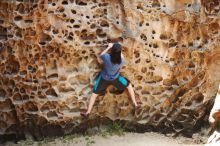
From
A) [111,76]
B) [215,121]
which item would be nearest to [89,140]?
[111,76]

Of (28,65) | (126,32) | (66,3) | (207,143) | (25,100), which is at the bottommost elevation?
(207,143)

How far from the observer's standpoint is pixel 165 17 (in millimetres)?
6398

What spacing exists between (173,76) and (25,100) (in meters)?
2.24

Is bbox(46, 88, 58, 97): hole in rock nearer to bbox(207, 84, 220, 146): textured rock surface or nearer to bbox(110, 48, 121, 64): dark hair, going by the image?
bbox(110, 48, 121, 64): dark hair

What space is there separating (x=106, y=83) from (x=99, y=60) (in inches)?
14.0

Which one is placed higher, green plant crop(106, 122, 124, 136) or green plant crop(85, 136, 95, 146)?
green plant crop(106, 122, 124, 136)

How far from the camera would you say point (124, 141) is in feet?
20.9

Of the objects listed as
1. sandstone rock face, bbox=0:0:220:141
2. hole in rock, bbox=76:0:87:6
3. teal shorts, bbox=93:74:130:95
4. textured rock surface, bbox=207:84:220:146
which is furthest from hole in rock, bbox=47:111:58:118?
textured rock surface, bbox=207:84:220:146

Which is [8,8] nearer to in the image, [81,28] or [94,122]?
[81,28]

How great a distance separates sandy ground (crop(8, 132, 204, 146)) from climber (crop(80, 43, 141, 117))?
0.40 meters

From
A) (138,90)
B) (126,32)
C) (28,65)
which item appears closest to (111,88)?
(138,90)

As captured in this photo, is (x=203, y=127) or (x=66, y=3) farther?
(x=203, y=127)

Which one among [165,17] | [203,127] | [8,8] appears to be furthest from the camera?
[203,127]

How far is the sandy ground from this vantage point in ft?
20.7
